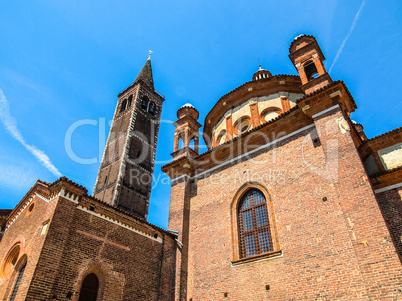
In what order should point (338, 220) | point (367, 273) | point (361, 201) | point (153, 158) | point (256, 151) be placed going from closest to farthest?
point (367, 273) → point (361, 201) → point (338, 220) → point (256, 151) → point (153, 158)

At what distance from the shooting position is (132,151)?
3600cm

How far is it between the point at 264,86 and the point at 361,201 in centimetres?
957

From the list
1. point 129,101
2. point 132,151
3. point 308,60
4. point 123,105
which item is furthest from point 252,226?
point 123,105

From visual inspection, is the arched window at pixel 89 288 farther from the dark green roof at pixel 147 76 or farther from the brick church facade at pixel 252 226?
the dark green roof at pixel 147 76

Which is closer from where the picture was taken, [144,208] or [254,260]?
[254,260]

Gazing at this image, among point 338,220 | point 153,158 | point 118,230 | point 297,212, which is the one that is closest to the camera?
point 338,220

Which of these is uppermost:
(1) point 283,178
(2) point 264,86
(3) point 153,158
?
(3) point 153,158

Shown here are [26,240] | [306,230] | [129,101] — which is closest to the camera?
[306,230]

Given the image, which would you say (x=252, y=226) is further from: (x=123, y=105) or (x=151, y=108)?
(x=123, y=105)

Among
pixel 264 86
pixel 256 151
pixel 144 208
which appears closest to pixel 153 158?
pixel 144 208

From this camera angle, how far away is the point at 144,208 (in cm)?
3341

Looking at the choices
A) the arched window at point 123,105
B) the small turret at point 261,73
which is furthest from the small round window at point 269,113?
the arched window at point 123,105

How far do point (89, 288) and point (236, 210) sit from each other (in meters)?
6.33

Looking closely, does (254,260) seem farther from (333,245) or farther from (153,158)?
(153,158)
